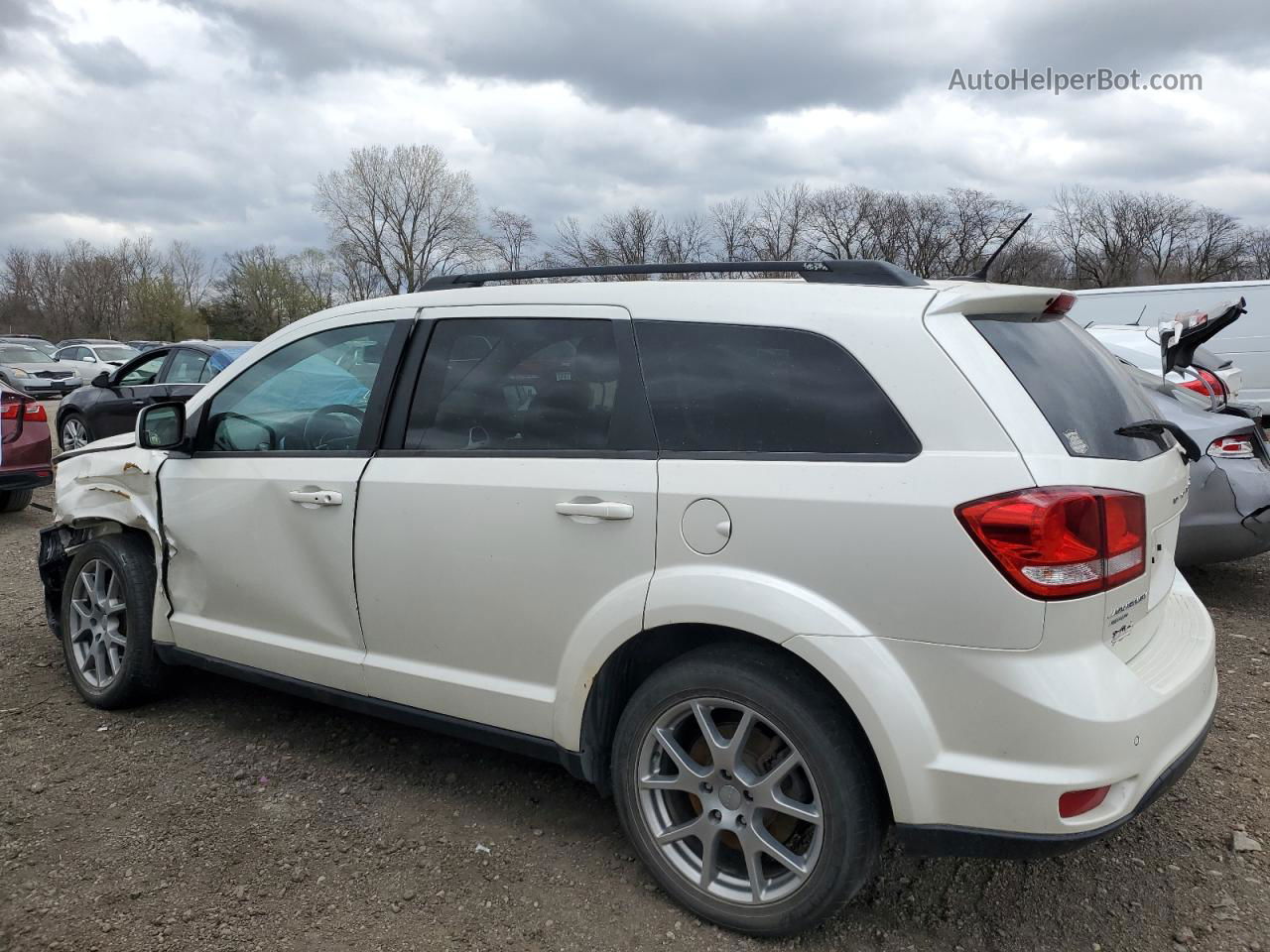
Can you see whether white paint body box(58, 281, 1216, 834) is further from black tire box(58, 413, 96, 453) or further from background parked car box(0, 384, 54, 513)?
black tire box(58, 413, 96, 453)

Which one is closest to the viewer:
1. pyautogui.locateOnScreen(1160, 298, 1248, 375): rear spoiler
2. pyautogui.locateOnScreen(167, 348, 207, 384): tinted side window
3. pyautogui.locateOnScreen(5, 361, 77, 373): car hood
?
pyautogui.locateOnScreen(1160, 298, 1248, 375): rear spoiler

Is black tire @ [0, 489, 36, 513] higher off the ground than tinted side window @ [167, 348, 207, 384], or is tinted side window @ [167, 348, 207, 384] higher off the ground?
tinted side window @ [167, 348, 207, 384]

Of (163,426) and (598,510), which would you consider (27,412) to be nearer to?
(163,426)

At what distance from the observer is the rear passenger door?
2.57 metres

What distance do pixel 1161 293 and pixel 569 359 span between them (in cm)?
1388

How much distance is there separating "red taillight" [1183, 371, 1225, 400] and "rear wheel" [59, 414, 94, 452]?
11931mm

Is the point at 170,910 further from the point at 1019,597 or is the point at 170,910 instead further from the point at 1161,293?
the point at 1161,293

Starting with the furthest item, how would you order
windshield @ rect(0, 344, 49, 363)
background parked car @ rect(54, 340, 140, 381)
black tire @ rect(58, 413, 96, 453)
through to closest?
background parked car @ rect(54, 340, 140, 381) → windshield @ rect(0, 344, 49, 363) → black tire @ rect(58, 413, 96, 453)

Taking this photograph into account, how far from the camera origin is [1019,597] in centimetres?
206

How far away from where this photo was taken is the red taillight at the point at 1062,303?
8.48 feet

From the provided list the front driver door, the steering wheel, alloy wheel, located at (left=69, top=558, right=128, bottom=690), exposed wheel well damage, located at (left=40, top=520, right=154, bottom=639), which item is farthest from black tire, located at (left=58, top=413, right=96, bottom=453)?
the steering wheel

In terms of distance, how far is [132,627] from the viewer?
3.86 metres

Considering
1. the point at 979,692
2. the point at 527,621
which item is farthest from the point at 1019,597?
the point at 527,621

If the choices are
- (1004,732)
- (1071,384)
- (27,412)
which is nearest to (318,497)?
(1004,732)
